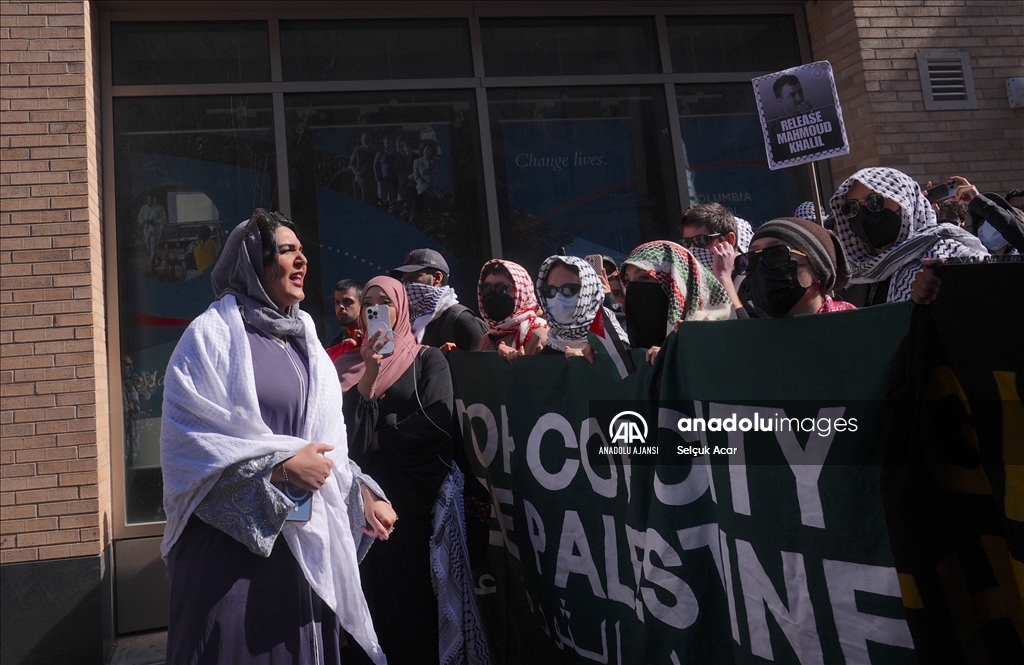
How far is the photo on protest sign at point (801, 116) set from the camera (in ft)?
12.0

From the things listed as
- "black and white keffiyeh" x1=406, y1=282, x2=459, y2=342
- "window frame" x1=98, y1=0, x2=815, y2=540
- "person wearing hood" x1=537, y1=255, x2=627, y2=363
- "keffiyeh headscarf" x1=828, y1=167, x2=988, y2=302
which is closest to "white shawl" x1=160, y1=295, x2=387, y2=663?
"person wearing hood" x1=537, y1=255, x2=627, y2=363

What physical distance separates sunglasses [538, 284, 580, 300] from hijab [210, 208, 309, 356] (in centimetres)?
104

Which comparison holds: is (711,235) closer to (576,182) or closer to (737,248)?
(737,248)

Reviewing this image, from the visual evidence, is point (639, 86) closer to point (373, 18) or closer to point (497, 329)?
point (373, 18)

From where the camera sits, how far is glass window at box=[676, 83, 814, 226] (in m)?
6.82

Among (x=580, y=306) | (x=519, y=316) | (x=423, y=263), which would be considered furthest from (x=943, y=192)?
(x=423, y=263)

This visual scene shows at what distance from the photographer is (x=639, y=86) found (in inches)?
270

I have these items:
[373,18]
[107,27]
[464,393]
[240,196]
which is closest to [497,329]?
[464,393]

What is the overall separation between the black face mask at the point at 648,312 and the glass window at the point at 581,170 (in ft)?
12.0

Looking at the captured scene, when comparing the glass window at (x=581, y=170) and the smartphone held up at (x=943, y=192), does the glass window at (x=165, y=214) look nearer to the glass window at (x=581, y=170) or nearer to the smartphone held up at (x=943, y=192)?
the glass window at (x=581, y=170)

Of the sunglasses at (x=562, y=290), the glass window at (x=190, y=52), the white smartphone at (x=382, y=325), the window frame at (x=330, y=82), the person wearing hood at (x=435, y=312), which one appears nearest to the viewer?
the sunglasses at (x=562, y=290)

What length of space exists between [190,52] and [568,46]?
9.88 feet

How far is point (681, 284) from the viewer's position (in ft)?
9.30

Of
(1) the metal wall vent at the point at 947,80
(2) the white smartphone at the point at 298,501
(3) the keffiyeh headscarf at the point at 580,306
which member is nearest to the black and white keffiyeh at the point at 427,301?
(3) the keffiyeh headscarf at the point at 580,306
